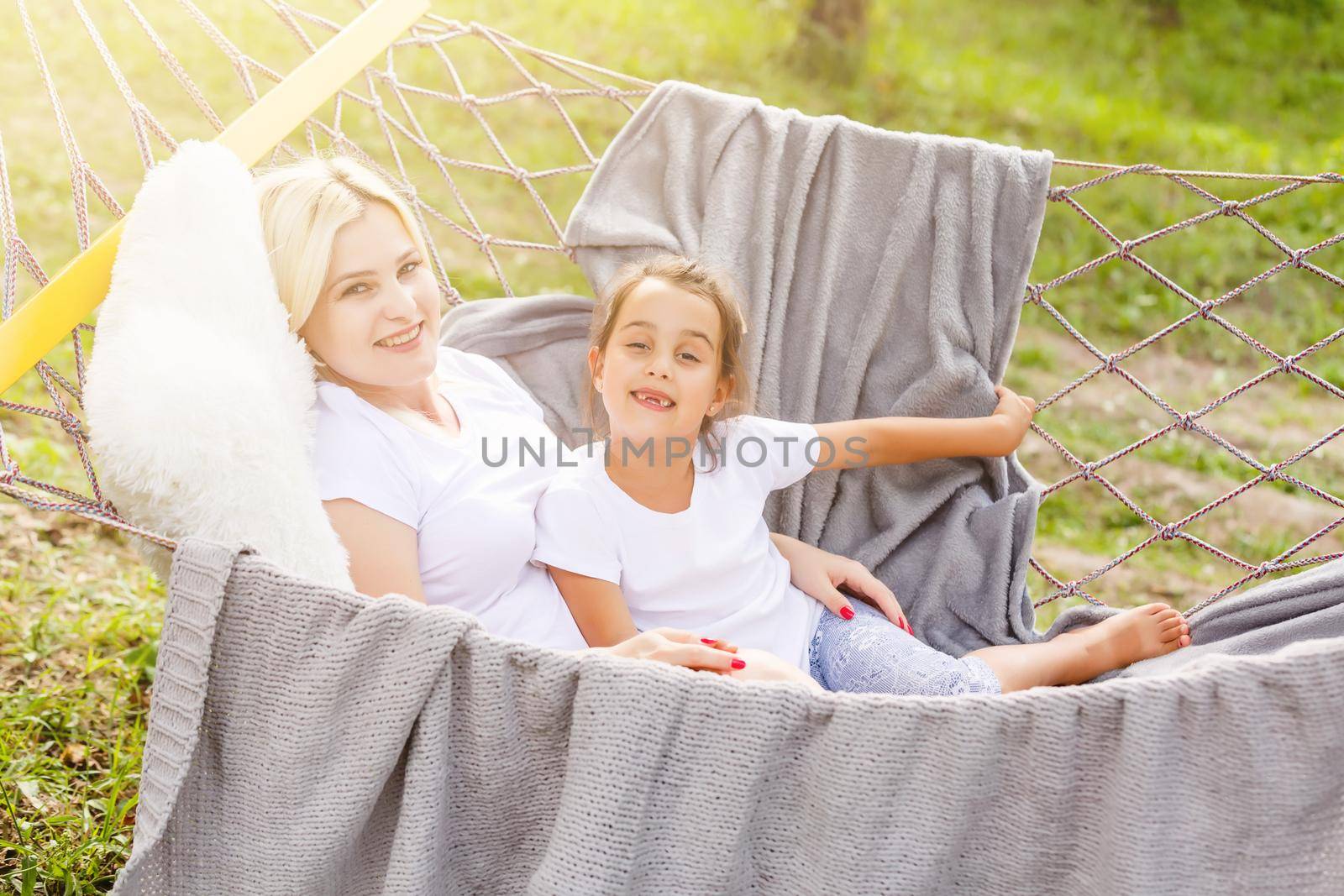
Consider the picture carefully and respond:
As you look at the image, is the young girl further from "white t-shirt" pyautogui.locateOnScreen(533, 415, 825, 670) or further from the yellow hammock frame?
the yellow hammock frame

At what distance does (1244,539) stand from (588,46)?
361cm

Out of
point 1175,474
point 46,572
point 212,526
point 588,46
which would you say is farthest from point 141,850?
point 588,46

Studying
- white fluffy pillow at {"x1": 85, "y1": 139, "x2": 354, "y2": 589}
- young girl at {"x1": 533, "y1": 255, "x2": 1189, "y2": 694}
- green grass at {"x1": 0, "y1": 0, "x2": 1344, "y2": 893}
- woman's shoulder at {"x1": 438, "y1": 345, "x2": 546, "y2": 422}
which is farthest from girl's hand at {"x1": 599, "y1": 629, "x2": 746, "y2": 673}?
green grass at {"x1": 0, "y1": 0, "x2": 1344, "y2": 893}

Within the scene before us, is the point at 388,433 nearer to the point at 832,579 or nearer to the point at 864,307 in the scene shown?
the point at 832,579

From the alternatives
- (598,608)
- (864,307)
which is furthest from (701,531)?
(864,307)

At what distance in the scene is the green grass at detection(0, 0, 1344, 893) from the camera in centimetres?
206

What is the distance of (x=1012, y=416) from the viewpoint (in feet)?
5.86

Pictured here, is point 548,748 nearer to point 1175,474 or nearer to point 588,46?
point 1175,474

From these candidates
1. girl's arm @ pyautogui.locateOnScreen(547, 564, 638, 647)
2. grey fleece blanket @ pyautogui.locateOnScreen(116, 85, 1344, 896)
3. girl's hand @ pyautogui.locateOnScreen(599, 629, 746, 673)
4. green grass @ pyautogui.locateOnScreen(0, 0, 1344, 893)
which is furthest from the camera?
green grass @ pyautogui.locateOnScreen(0, 0, 1344, 893)

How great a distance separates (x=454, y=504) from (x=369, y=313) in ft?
0.81

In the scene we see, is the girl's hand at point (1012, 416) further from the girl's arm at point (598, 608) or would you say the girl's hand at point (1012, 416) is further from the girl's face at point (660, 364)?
the girl's arm at point (598, 608)

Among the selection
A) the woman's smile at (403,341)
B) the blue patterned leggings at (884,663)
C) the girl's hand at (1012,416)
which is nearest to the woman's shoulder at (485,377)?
the woman's smile at (403,341)

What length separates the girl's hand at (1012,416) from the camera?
1775 mm

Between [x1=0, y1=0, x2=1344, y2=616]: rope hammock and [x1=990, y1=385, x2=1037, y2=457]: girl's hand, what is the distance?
8 centimetres
